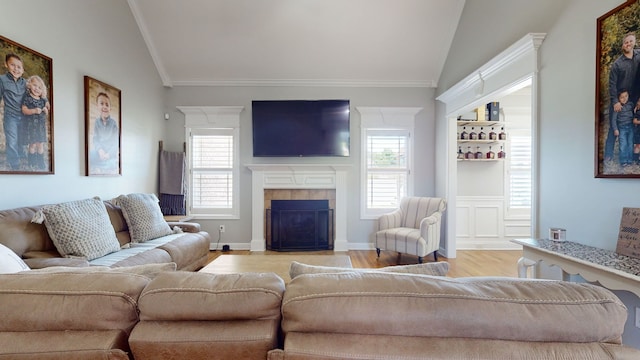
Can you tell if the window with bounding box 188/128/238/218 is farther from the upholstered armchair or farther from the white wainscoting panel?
the white wainscoting panel

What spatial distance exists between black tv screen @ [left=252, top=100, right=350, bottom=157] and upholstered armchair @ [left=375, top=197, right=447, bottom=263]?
4.10ft

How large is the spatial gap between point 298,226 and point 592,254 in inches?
136

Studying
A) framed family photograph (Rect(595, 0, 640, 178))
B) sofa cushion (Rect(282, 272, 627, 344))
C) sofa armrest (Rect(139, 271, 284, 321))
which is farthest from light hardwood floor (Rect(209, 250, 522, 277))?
sofa armrest (Rect(139, 271, 284, 321))

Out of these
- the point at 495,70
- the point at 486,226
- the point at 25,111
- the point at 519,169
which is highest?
the point at 495,70

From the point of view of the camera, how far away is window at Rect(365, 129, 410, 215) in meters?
4.78

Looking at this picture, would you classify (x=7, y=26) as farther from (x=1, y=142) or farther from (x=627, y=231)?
(x=627, y=231)

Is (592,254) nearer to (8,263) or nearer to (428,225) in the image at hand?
(428,225)

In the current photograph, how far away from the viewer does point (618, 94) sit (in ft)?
6.16

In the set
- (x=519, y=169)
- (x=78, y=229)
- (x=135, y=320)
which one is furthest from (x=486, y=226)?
(x=78, y=229)

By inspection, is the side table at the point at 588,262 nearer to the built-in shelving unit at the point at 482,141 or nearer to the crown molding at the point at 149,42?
the built-in shelving unit at the point at 482,141

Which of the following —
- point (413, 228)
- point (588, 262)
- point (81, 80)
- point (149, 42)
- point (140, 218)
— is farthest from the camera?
point (413, 228)

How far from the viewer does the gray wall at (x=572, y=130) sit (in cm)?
195

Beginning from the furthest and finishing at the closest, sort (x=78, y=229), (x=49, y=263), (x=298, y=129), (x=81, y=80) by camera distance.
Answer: (x=298, y=129), (x=81, y=80), (x=78, y=229), (x=49, y=263)

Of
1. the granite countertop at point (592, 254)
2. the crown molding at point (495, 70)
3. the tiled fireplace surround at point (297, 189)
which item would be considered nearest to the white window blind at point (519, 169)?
the crown molding at point (495, 70)
